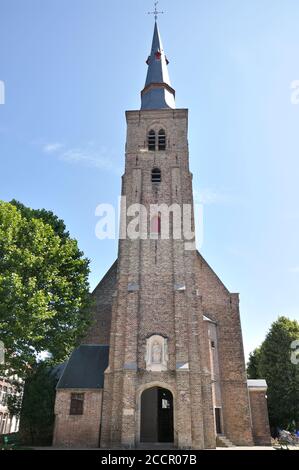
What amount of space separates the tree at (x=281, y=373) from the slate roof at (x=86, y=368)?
638 inches

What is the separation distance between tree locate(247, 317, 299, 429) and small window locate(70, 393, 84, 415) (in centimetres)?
1777

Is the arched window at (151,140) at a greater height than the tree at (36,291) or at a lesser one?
greater

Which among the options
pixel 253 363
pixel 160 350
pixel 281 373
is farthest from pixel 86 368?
pixel 253 363

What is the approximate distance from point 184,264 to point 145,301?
318 cm

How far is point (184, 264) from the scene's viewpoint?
2097cm

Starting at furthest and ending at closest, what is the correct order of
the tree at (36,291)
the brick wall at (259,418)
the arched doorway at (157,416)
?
the brick wall at (259,418) → the arched doorway at (157,416) → the tree at (36,291)

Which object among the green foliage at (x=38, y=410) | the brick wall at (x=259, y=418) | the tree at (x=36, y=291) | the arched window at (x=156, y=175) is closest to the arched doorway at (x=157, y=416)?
the brick wall at (x=259, y=418)

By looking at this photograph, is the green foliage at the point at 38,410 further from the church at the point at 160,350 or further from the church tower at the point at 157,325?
the church tower at the point at 157,325

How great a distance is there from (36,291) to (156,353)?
7100 millimetres

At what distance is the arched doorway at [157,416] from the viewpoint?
19875 mm

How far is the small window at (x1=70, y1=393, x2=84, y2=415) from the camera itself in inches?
709

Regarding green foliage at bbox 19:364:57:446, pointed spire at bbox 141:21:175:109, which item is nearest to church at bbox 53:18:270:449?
green foliage at bbox 19:364:57:446
